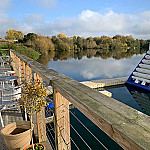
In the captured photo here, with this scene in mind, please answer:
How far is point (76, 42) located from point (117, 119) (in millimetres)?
62513

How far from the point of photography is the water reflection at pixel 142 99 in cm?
942

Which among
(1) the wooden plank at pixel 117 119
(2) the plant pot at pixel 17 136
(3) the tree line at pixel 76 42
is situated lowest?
(2) the plant pot at pixel 17 136

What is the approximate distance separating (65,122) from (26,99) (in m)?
0.60

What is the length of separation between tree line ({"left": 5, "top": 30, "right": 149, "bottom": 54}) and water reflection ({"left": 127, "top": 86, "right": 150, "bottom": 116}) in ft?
94.2

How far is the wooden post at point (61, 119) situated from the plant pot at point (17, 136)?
26.4 inches

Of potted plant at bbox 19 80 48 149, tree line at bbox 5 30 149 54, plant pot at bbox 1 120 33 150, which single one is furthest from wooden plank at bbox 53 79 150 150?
tree line at bbox 5 30 149 54

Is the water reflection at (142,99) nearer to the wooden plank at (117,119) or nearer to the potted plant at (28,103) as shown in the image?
the potted plant at (28,103)

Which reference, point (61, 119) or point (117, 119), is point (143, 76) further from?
point (117, 119)

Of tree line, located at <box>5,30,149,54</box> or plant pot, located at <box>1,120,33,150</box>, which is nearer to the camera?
plant pot, located at <box>1,120,33,150</box>

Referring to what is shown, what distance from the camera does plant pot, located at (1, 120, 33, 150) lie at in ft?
5.42

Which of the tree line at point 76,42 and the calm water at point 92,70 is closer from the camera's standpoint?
the calm water at point 92,70

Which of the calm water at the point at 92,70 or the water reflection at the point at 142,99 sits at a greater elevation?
the calm water at the point at 92,70

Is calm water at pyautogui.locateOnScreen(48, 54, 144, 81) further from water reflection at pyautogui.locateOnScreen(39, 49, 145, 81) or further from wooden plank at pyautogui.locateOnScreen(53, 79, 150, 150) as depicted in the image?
wooden plank at pyautogui.locateOnScreen(53, 79, 150, 150)

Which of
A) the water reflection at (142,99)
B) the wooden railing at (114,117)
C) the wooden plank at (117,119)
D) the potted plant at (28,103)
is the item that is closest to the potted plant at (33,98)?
the potted plant at (28,103)
